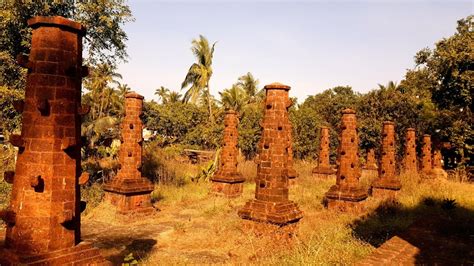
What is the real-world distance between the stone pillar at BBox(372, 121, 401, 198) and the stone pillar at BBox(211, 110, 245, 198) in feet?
17.2

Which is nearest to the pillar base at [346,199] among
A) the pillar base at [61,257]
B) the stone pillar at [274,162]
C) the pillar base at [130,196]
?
the stone pillar at [274,162]

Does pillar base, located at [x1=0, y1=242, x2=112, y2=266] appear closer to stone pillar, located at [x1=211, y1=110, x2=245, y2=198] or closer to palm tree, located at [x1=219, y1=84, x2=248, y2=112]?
stone pillar, located at [x1=211, y1=110, x2=245, y2=198]

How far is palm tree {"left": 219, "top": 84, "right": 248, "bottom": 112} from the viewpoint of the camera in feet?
104

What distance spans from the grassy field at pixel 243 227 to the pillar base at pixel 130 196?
0.33 metres

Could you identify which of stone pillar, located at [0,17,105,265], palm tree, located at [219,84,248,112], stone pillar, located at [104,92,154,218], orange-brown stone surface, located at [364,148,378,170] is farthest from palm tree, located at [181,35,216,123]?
stone pillar, located at [0,17,105,265]

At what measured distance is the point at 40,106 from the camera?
3.84m

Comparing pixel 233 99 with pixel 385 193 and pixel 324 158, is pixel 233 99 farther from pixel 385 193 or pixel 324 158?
pixel 385 193

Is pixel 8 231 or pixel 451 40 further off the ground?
pixel 451 40

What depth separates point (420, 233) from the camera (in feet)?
23.6

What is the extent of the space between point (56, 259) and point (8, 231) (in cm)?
63

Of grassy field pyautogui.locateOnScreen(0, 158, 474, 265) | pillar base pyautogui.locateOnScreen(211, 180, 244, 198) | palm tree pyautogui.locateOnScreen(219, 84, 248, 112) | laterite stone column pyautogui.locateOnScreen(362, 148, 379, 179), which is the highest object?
palm tree pyautogui.locateOnScreen(219, 84, 248, 112)

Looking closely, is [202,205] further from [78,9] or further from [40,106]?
[40,106]

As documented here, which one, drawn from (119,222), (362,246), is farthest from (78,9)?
(362,246)

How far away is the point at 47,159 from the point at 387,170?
40.0 ft
